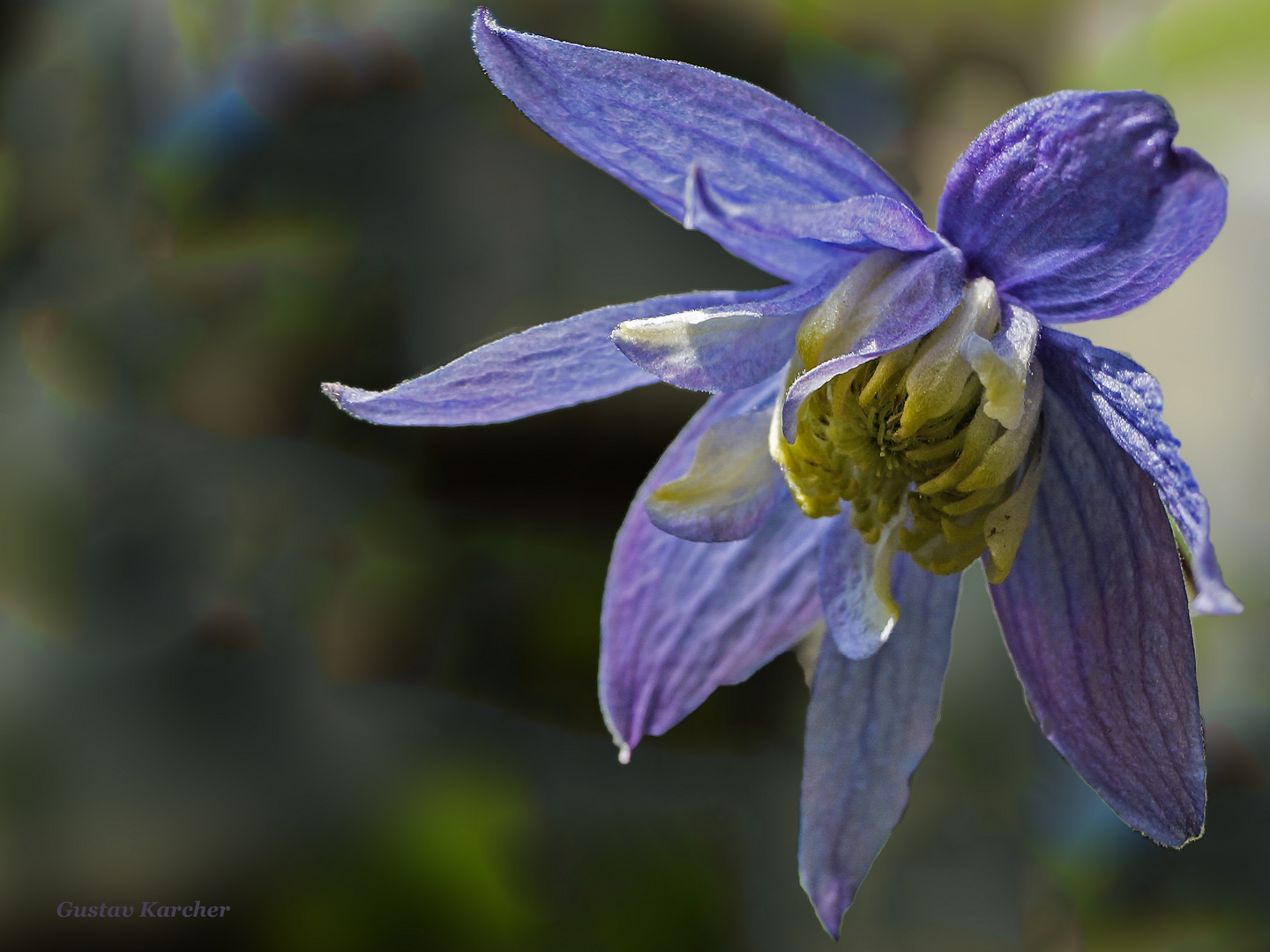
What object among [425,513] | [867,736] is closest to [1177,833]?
[867,736]

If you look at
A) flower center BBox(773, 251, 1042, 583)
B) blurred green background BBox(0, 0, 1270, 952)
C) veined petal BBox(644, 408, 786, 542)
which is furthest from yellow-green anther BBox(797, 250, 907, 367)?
blurred green background BBox(0, 0, 1270, 952)

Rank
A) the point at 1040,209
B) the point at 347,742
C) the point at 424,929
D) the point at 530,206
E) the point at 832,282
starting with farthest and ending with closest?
the point at 530,206
the point at 347,742
the point at 424,929
the point at 832,282
the point at 1040,209

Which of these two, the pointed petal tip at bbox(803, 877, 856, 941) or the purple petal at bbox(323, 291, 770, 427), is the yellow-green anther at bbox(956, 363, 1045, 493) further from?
the pointed petal tip at bbox(803, 877, 856, 941)

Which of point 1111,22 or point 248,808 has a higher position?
point 1111,22

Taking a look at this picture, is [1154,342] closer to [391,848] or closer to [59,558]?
[391,848]

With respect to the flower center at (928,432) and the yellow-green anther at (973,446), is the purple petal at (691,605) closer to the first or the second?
the flower center at (928,432)

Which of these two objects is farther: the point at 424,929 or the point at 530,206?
the point at 530,206

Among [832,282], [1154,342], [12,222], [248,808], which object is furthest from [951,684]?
[12,222]
